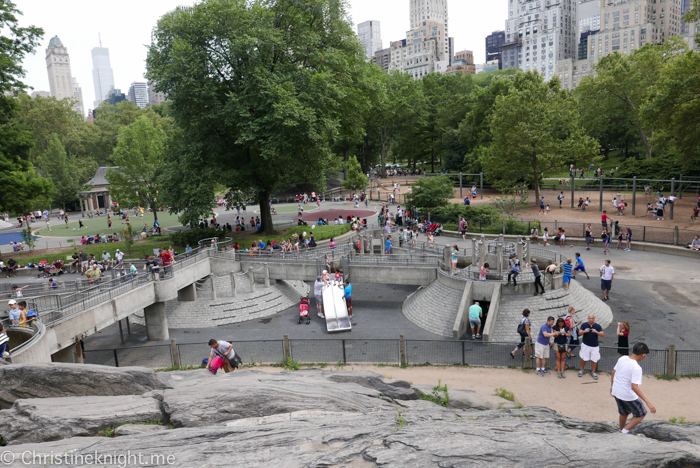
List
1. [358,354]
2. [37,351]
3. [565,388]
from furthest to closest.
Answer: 1. [358,354]
2. [37,351]
3. [565,388]

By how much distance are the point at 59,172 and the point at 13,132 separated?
33.5 metres

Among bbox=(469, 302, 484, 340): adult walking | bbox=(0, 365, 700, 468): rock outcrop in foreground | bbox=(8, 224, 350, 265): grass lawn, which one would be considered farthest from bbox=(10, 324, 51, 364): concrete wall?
bbox=(8, 224, 350, 265): grass lawn

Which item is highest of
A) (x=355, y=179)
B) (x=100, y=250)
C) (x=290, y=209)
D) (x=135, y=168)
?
(x=135, y=168)

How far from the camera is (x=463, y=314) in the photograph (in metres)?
21.2

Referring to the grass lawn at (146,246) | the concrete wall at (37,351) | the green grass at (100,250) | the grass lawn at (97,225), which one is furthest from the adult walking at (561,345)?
the grass lawn at (97,225)

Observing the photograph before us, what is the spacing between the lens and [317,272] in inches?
1083

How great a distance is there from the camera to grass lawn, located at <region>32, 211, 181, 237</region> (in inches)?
1970

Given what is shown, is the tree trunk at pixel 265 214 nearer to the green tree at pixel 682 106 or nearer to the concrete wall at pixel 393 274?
the concrete wall at pixel 393 274

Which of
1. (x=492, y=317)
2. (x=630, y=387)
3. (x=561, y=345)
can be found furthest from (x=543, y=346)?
(x=630, y=387)

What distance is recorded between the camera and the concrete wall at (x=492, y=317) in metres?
20.0

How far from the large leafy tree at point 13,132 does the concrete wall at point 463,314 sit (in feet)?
106

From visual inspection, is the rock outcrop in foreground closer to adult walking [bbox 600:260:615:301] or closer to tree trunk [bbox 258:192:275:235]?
adult walking [bbox 600:260:615:301]

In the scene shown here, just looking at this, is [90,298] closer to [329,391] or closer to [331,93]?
[329,391]

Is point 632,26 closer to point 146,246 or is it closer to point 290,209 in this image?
point 290,209
